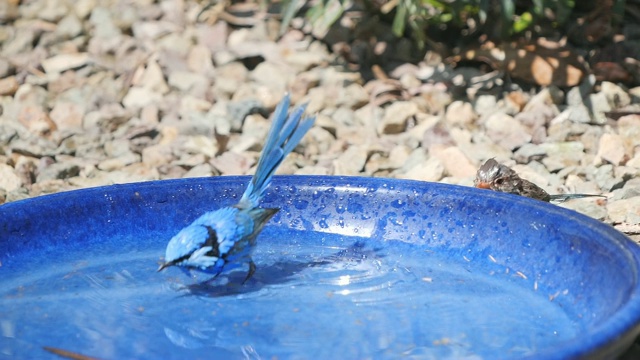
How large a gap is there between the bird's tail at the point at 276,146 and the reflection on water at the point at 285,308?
27cm

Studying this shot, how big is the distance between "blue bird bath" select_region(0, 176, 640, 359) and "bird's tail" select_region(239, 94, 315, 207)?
0.26 m

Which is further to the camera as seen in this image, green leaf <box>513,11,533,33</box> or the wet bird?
green leaf <box>513,11,533,33</box>

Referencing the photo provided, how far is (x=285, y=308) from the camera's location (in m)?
3.17

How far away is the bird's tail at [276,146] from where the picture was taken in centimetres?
360

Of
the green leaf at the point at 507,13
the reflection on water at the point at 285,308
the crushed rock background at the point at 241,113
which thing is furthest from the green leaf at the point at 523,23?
the reflection on water at the point at 285,308

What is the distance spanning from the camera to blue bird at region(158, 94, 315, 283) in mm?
3166

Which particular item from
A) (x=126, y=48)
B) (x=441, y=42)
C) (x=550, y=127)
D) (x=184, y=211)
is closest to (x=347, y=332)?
(x=184, y=211)

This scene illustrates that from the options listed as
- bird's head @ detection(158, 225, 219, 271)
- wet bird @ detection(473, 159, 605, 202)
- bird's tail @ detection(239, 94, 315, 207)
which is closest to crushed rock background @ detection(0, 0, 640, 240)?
wet bird @ detection(473, 159, 605, 202)

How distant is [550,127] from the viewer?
18.1 ft

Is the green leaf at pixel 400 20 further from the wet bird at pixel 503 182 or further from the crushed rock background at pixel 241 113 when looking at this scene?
the wet bird at pixel 503 182

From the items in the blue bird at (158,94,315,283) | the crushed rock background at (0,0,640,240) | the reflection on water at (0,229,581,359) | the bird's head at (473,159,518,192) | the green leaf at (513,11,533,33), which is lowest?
the crushed rock background at (0,0,640,240)

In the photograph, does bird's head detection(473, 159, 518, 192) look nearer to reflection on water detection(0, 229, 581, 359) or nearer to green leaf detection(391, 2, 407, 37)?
reflection on water detection(0, 229, 581, 359)

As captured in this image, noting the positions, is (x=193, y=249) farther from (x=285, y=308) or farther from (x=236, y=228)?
(x=285, y=308)

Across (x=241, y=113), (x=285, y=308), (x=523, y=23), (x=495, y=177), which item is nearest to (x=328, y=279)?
(x=285, y=308)
